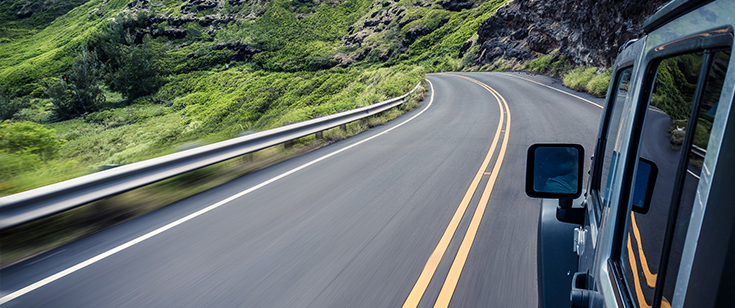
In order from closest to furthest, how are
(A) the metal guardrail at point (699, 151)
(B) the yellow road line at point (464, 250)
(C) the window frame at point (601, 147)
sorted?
(A) the metal guardrail at point (699, 151)
(C) the window frame at point (601, 147)
(B) the yellow road line at point (464, 250)

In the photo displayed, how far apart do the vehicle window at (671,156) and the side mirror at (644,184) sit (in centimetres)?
2

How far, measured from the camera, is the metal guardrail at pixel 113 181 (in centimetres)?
440

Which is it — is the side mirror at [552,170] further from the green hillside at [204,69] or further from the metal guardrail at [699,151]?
the green hillside at [204,69]

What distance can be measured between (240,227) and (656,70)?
456 centimetres

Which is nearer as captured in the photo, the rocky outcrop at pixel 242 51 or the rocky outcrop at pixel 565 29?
the rocky outcrop at pixel 565 29

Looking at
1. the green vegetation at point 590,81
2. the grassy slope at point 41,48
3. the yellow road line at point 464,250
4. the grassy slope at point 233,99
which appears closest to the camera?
the yellow road line at point 464,250

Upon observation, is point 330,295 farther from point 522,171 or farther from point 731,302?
point 522,171

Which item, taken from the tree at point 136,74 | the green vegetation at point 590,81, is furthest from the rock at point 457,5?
the tree at point 136,74

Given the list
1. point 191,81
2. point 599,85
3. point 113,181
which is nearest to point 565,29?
point 599,85

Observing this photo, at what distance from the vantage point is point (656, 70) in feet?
4.48

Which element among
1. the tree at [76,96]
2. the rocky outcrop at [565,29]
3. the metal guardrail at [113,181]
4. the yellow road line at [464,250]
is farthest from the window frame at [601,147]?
the tree at [76,96]

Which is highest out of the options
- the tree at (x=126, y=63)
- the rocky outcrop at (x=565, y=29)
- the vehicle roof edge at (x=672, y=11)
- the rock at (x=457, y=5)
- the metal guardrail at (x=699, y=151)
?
the rock at (x=457, y=5)

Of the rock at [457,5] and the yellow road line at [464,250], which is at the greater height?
the rock at [457,5]

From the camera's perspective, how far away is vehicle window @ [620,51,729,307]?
895mm
